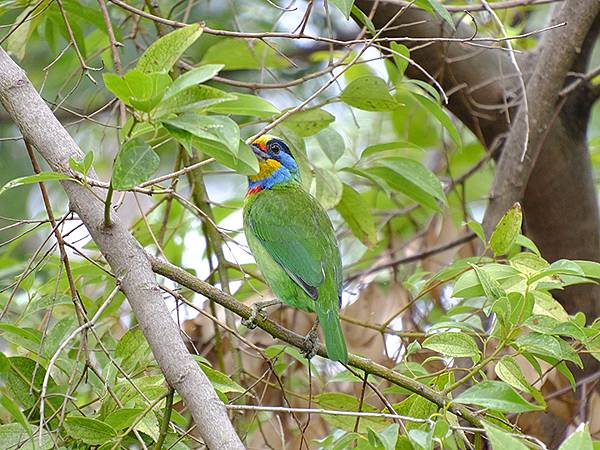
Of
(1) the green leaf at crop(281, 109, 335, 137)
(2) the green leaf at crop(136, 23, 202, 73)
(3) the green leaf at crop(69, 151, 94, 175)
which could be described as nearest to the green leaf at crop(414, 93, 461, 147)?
(1) the green leaf at crop(281, 109, 335, 137)

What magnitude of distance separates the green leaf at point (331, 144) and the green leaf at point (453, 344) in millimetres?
1123

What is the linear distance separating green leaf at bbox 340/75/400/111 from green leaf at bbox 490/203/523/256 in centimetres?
65

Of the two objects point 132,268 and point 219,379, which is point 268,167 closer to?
point 219,379

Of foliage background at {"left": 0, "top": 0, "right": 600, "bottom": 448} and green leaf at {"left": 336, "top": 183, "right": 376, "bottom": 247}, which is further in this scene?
green leaf at {"left": 336, "top": 183, "right": 376, "bottom": 247}

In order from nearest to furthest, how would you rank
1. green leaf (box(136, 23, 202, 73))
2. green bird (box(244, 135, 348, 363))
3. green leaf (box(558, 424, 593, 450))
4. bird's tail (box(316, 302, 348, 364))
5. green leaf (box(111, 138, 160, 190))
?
green leaf (box(558, 424, 593, 450)) → green leaf (box(111, 138, 160, 190)) → green leaf (box(136, 23, 202, 73)) → bird's tail (box(316, 302, 348, 364)) → green bird (box(244, 135, 348, 363))

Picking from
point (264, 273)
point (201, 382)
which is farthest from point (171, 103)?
point (264, 273)

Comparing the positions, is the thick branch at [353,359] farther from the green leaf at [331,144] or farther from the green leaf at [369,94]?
the green leaf at [331,144]

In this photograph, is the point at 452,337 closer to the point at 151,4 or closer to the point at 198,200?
the point at 198,200

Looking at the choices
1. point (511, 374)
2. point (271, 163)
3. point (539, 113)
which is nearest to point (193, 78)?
point (511, 374)

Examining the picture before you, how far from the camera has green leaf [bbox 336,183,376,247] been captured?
123 inches

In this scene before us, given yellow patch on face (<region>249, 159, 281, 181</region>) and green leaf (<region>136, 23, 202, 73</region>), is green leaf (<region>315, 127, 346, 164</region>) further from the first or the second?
green leaf (<region>136, 23, 202, 73</region>)

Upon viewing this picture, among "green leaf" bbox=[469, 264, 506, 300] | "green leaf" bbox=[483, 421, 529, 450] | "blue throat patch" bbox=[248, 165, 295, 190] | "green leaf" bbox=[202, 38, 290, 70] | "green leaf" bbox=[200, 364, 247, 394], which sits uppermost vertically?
"green leaf" bbox=[202, 38, 290, 70]

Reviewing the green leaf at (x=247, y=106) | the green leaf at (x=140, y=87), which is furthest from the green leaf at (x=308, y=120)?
the green leaf at (x=140, y=87)

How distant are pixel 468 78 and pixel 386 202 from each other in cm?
105
